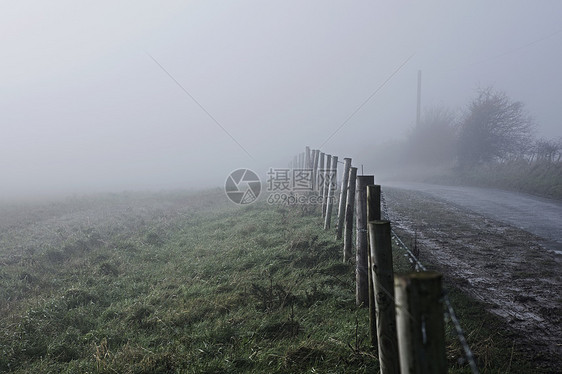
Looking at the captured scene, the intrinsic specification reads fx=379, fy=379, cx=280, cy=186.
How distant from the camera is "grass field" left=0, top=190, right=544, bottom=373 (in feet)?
15.3

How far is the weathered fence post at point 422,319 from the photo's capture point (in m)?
2.10

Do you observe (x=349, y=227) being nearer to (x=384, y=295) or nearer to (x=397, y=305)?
(x=384, y=295)

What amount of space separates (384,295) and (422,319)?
5.01ft

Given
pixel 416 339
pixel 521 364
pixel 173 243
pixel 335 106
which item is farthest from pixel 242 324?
pixel 335 106

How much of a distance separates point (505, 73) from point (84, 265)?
188 meters

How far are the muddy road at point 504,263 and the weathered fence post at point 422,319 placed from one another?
2.99m

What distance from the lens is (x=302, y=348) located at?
4598 mm

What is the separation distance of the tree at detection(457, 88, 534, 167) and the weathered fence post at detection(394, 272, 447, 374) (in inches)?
1265

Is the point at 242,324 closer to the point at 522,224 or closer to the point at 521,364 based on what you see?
the point at 521,364

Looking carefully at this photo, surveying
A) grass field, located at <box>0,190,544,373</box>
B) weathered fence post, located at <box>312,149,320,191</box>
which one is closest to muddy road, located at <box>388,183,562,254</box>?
grass field, located at <box>0,190,544,373</box>

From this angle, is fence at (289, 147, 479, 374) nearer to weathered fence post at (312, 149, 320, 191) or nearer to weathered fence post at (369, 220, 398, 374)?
weathered fence post at (369, 220, 398, 374)

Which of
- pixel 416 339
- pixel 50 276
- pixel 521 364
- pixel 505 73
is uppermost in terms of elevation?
pixel 505 73

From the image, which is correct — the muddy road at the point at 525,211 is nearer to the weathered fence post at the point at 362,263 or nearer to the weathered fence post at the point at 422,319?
the weathered fence post at the point at 362,263

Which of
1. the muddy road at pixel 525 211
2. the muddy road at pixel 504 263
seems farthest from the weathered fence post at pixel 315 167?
the muddy road at pixel 525 211
